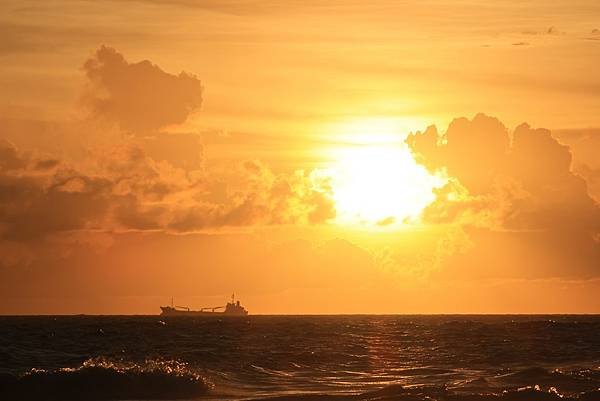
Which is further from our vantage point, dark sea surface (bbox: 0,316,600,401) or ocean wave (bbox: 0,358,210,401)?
ocean wave (bbox: 0,358,210,401)

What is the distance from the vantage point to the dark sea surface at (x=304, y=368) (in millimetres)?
48156

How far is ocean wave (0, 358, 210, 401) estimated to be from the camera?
160 feet

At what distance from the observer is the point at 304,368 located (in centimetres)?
6228

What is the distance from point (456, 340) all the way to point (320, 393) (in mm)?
47039

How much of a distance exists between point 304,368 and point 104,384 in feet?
51.6

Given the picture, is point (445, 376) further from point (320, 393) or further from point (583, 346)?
point (583, 346)

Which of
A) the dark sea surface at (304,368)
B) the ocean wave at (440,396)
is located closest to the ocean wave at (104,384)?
the dark sea surface at (304,368)

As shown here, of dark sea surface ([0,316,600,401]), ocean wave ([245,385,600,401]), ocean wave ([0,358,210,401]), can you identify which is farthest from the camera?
ocean wave ([0,358,210,401])

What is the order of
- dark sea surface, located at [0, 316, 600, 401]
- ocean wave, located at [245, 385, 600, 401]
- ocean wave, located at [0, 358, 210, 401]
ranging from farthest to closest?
ocean wave, located at [0, 358, 210, 401] < dark sea surface, located at [0, 316, 600, 401] < ocean wave, located at [245, 385, 600, 401]

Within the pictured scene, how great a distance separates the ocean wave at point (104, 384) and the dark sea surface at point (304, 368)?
56 mm

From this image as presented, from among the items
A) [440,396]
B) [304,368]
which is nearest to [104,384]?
[304,368]

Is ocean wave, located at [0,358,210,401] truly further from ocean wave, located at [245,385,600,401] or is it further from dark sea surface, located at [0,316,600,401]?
ocean wave, located at [245,385,600,401]

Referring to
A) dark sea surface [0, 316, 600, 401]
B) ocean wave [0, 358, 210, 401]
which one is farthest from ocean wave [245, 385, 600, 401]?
ocean wave [0, 358, 210, 401]

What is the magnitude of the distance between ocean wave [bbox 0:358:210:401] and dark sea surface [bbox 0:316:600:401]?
6 cm
